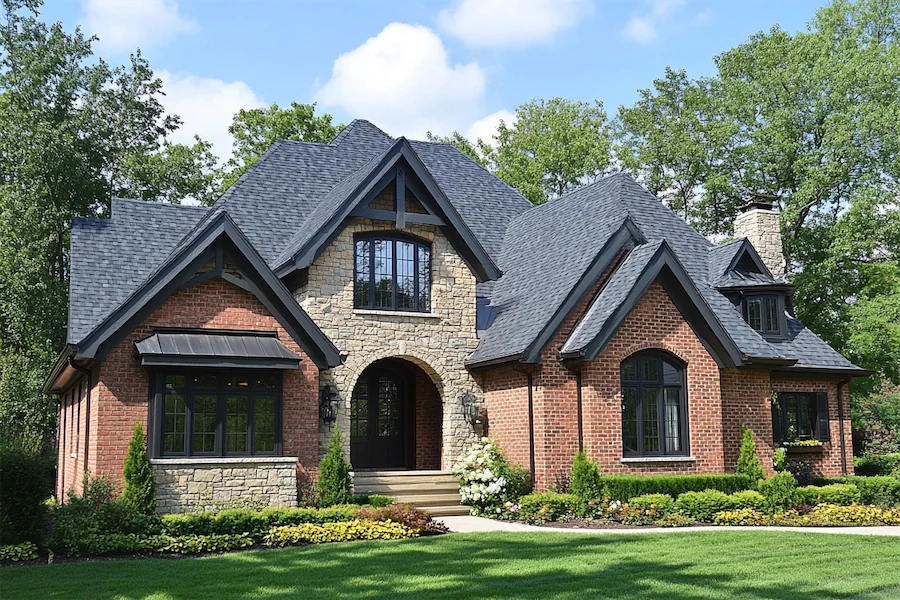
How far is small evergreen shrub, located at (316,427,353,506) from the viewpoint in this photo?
55.0 ft

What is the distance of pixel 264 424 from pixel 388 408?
5.38 m

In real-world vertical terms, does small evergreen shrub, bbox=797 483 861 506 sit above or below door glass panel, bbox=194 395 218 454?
below

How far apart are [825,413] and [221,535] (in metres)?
15.4

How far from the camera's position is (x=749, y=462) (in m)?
19.0

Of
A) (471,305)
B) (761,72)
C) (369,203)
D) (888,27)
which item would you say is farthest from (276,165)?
(888,27)

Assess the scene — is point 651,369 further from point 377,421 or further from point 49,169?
point 49,169

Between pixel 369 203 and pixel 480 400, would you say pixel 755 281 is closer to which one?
pixel 480 400

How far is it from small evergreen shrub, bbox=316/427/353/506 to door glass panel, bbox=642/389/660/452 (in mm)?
6476

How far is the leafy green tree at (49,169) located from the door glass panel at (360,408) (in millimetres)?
11409

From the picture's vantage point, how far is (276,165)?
23.1 metres

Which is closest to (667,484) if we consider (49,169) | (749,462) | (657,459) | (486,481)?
(657,459)

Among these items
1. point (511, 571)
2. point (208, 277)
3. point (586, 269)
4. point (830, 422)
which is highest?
point (586, 269)

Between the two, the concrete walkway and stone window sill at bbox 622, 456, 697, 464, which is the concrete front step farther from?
stone window sill at bbox 622, 456, 697, 464

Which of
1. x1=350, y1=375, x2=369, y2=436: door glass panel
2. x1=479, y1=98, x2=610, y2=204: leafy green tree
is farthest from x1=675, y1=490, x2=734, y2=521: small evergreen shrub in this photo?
x1=479, y1=98, x2=610, y2=204: leafy green tree
